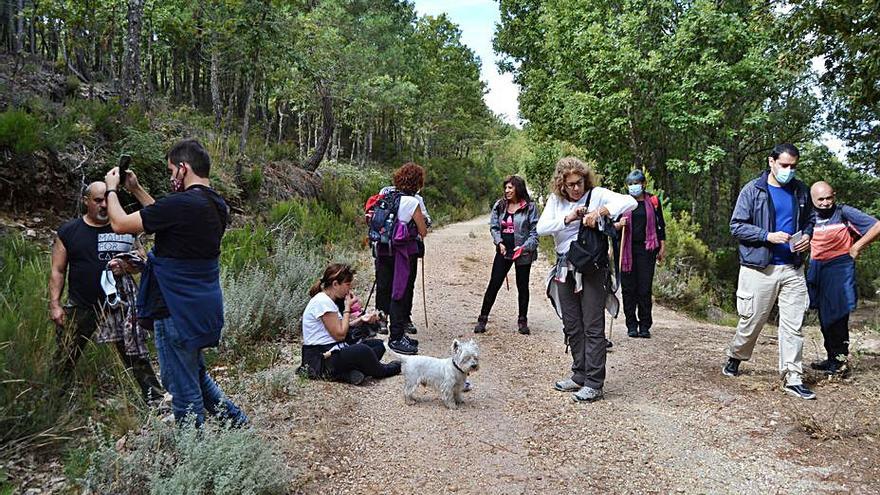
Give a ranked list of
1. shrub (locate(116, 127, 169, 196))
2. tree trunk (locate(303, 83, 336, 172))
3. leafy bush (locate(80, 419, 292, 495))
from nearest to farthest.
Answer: leafy bush (locate(80, 419, 292, 495))
shrub (locate(116, 127, 169, 196))
tree trunk (locate(303, 83, 336, 172))

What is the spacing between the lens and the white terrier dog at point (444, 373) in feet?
14.8

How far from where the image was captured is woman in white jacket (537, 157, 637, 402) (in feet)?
15.8

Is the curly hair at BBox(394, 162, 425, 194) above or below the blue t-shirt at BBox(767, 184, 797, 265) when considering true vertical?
above

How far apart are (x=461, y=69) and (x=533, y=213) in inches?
1270

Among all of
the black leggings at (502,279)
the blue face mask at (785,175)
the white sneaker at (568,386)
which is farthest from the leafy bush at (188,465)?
the blue face mask at (785,175)

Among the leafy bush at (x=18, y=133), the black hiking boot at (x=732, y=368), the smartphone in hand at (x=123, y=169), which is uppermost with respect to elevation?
the leafy bush at (x=18, y=133)

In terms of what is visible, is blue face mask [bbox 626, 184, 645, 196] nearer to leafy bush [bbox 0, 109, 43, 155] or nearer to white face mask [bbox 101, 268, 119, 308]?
white face mask [bbox 101, 268, 119, 308]

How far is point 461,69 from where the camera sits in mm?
37438

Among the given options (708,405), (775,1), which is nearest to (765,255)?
(708,405)

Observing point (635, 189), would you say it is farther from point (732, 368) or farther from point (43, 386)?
point (43, 386)

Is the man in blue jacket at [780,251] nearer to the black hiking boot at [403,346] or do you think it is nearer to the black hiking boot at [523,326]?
the black hiking boot at [523,326]

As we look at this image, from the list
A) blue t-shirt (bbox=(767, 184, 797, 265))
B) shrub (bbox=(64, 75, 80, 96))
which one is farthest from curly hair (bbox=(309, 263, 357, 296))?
shrub (bbox=(64, 75, 80, 96))

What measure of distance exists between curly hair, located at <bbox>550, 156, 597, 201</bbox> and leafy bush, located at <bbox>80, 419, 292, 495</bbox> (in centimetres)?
307

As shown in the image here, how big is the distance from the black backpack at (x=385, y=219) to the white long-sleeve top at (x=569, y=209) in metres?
1.74
